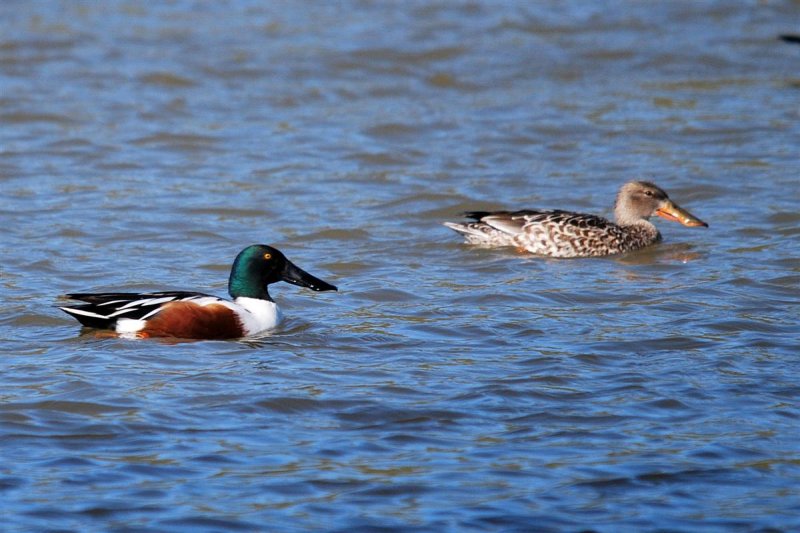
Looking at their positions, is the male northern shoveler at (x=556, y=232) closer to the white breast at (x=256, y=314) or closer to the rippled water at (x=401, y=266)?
the rippled water at (x=401, y=266)

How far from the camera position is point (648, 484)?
241 inches

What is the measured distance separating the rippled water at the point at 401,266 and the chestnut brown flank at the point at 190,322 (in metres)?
0.13

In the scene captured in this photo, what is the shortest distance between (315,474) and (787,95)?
12095 millimetres

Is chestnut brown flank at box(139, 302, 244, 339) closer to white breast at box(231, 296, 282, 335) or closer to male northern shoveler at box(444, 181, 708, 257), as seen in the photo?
white breast at box(231, 296, 282, 335)

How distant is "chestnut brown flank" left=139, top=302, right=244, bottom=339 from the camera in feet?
28.0

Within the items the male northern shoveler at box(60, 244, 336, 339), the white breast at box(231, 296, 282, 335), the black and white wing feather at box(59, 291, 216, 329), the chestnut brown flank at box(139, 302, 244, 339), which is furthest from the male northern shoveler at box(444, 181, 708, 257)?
the black and white wing feather at box(59, 291, 216, 329)

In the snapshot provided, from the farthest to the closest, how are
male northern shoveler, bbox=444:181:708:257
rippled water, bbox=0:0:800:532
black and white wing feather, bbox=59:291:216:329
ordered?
male northern shoveler, bbox=444:181:708:257, black and white wing feather, bbox=59:291:216:329, rippled water, bbox=0:0:800:532

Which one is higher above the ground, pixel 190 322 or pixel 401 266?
pixel 190 322

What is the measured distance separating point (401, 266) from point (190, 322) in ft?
8.33

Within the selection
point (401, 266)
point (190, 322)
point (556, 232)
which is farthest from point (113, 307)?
point (556, 232)

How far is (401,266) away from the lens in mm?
10727

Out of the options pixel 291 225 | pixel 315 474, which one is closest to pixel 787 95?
pixel 291 225

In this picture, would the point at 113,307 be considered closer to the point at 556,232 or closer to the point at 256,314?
the point at 256,314

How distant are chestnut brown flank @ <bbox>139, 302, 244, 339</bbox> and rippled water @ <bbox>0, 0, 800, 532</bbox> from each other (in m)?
0.13
